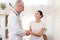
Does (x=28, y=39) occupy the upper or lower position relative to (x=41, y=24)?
lower

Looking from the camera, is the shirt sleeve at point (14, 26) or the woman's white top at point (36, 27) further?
the woman's white top at point (36, 27)

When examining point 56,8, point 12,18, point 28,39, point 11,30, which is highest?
point 56,8

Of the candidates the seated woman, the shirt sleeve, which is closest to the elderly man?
the shirt sleeve

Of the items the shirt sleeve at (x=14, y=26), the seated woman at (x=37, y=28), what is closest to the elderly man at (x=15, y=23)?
the shirt sleeve at (x=14, y=26)

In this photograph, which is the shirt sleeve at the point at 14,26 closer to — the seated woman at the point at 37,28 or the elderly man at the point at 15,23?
the elderly man at the point at 15,23

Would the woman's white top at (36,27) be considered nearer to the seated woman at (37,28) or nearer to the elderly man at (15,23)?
the seated woman at (37,28)

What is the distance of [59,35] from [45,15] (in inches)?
17.0

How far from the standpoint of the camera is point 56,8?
2307 millimetres

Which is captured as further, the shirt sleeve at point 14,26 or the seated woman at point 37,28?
the seated woman at point 37,28

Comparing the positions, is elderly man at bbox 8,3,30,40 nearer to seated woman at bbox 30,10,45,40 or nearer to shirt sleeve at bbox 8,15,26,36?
shirt sleeve at bbox 8,15,26,36

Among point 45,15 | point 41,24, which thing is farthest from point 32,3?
point 41,24

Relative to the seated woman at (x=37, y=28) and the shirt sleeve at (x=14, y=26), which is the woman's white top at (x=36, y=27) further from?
the shirt sleeve at (x=14, y=26)

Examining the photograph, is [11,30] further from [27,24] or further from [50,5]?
[50,5]

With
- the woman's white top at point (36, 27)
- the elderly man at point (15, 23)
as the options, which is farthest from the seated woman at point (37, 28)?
the elderly man at point (15, 23)
